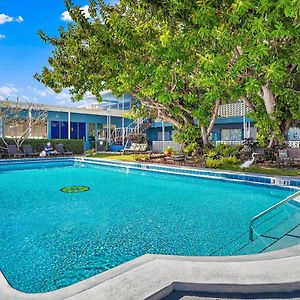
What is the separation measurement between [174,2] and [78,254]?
7599mm

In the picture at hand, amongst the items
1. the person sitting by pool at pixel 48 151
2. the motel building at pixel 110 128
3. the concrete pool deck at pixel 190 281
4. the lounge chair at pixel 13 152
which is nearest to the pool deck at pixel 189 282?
the concrete pool deck at pixel 190 281

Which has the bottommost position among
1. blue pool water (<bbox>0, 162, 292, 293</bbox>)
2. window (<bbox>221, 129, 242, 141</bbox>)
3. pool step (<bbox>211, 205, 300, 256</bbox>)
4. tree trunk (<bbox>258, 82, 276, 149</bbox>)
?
blue pool water (<bbox>0, 162, 292, 293</bbox>)

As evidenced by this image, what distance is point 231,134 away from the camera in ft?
86.7

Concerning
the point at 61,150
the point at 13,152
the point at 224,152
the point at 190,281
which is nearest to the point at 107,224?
the point at 190,281

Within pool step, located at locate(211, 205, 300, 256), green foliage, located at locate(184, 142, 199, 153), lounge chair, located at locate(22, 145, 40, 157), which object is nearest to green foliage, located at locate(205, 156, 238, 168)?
green foliage, located at locate(184, 142, 199, 153)

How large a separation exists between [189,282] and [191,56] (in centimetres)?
945

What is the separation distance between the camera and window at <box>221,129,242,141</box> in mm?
25697

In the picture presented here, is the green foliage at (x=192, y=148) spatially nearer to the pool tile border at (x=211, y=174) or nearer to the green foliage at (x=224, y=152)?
the green foliage at (x=224, y=152)

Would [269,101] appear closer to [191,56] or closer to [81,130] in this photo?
[191,56]

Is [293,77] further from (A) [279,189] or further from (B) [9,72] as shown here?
(B) [9,72]

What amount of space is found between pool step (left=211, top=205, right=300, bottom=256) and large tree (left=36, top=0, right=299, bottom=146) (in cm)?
421

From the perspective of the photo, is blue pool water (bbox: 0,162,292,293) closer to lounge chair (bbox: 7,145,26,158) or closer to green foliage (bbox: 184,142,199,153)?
green foliage (bbox: 184,142,199,153)

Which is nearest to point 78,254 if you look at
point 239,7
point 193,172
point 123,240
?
point 123,240

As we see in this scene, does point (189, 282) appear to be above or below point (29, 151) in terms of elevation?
below
